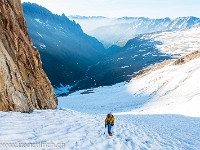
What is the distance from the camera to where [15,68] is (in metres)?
10.8

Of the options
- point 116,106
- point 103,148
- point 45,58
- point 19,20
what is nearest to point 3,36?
point 19,20

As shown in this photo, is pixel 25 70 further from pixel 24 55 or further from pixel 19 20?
pixel 19 20

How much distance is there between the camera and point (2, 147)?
4785 mm

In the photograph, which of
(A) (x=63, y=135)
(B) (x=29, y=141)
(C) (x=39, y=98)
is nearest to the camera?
(B) (x=29, y=141)

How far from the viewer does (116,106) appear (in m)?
32.8

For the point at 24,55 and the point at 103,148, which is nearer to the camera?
the point at 103,148

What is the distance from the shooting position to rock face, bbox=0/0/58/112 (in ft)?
29.7

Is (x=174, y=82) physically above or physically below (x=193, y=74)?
below

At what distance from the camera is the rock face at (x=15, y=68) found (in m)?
9.05

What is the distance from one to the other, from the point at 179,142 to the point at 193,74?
3271 centimetres

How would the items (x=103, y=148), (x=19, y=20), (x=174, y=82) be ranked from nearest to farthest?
(x=103, y=148) < (x=19, y=20) < (x=174, y=82)

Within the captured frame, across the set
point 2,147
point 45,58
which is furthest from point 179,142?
point 45,58

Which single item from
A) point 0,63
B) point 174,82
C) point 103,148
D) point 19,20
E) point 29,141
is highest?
point 19,20

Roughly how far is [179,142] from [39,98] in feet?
40.8
